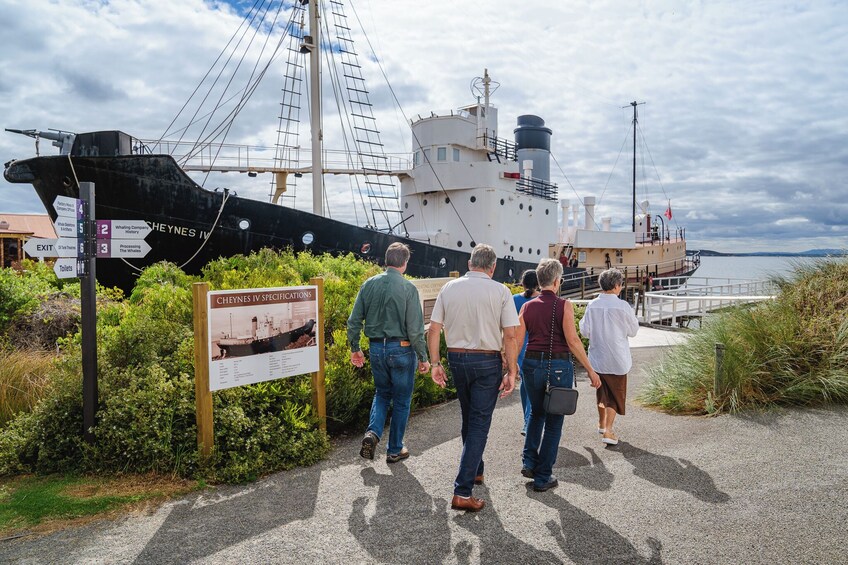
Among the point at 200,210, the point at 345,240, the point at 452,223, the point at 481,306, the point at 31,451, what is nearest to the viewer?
the point at 481,306

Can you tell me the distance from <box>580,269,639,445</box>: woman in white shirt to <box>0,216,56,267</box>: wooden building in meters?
19.1

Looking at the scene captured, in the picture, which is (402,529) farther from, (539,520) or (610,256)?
(610,256)

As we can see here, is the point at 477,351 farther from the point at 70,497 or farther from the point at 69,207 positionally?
the point at 69,207

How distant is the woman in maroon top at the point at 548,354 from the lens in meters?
4.12

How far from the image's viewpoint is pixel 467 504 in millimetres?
3787

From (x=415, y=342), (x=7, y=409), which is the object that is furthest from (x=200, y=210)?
(x=415, y=342)

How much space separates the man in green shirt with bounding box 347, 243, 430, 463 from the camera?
4.61 m

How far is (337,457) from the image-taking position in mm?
4914

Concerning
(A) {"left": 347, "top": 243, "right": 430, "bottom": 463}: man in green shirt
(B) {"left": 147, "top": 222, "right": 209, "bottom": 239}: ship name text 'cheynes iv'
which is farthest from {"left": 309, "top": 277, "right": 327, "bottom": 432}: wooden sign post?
(B) {"left": 147, "top": 222, "right": 209, "bottom": 239}: ship name text 'cheynes iv'

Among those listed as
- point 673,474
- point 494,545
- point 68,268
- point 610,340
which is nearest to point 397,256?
point 610,340

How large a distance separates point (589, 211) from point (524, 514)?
2677 cm

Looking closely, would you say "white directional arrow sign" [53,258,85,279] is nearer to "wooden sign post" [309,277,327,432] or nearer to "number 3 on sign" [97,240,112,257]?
"number 3 on sign" [97,240,112,257]

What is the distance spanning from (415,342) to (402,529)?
1.54 meters

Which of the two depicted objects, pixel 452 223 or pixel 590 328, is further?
pixel 452 223
